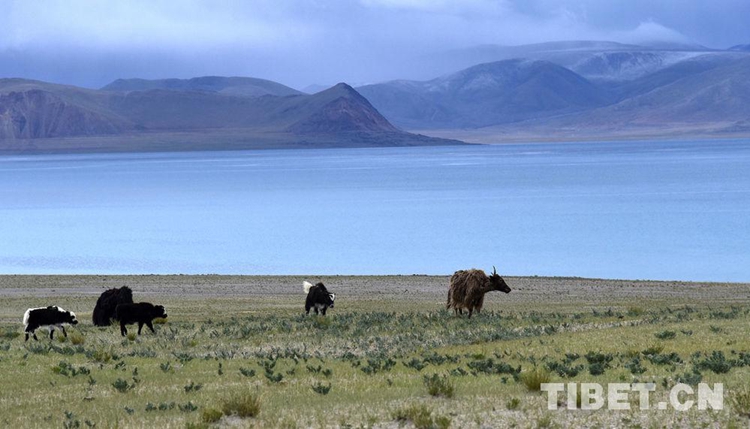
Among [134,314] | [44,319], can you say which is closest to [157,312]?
[134,314]

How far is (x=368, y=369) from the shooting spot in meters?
16.5

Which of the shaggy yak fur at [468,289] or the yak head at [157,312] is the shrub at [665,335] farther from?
the yak head at [157,312]

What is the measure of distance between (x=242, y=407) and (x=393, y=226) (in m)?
85.7

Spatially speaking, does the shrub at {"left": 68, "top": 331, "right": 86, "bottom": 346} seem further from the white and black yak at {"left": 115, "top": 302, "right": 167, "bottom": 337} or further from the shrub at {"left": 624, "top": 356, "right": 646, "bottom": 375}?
the shrub at {"left": 624, "top": 356, "right": 646, "bottom": 375}

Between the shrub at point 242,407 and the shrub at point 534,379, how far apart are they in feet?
11.2

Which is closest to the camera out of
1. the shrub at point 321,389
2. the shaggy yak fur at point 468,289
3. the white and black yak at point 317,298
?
the shrub at point 321,389

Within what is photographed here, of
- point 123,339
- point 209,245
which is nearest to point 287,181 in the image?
point 209,245

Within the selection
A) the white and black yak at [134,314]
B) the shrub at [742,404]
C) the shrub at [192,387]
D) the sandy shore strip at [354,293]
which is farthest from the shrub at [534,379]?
the sandy shore strip at [354,293]

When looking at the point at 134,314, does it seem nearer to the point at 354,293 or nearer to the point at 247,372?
the point at 247,372

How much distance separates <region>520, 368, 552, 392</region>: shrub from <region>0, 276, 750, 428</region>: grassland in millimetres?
29

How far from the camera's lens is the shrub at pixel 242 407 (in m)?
12.5

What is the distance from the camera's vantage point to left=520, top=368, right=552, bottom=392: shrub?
1356cm

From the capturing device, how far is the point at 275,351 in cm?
2036

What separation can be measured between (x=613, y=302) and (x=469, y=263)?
31.2 m
